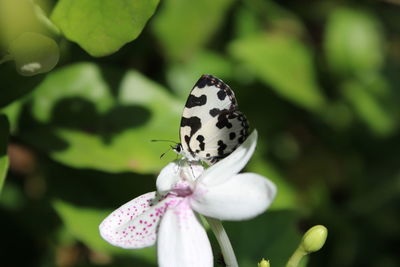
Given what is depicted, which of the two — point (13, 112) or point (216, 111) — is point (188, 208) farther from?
point (13, 112)

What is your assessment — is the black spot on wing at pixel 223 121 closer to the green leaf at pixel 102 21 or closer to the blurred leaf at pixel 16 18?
the green leaf at pixel 102 21

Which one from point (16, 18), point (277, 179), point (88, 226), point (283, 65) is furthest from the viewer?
point (283, 65)

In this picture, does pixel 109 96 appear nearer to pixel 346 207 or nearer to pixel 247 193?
pixel 247 193

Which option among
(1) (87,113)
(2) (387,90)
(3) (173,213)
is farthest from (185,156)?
(2) (387,90)

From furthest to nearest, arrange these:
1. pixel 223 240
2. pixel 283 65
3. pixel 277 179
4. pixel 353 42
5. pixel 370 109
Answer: pixel 353 42
pixel 370 109
pixel 283 65
pixel 277 179
pixel 223 240

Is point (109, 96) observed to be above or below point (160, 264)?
below

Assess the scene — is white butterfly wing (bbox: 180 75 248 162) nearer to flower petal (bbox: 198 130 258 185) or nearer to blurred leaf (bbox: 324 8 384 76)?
flower petal (bbox: 198 130 258 185)

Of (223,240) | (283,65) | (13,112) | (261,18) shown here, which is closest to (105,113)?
(13,112)
